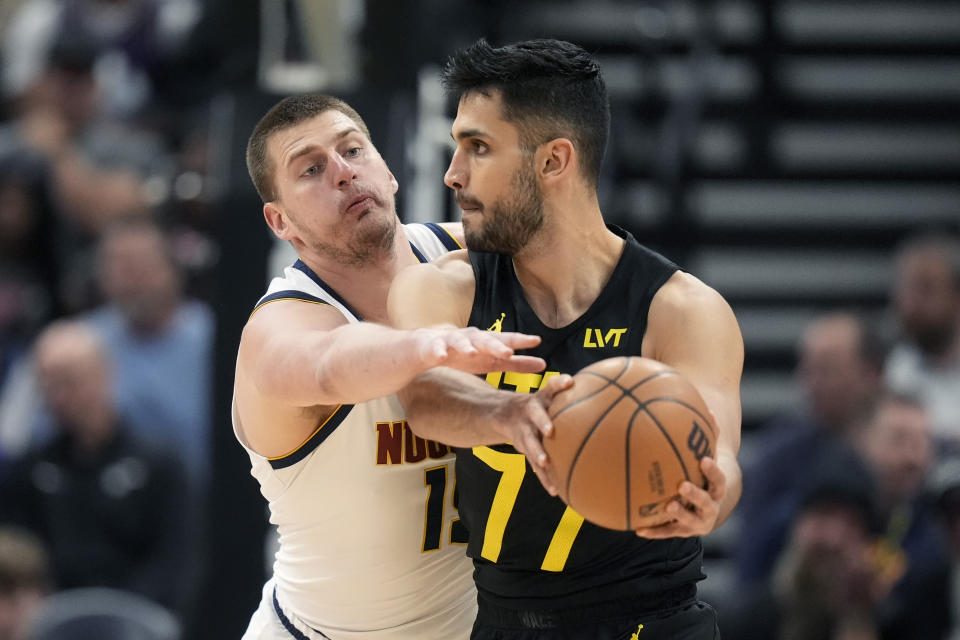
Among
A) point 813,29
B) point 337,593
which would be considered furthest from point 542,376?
point 813,29

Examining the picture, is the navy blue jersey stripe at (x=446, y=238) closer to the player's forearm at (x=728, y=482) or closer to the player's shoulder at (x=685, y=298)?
the player's shoulder at (x=685, y=298)

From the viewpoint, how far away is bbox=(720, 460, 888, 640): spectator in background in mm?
7121

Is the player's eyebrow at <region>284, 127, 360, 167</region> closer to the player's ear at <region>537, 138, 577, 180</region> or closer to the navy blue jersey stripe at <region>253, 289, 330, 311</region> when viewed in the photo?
the navy blue jersey stripe at <region>253, 289, 330, 311</region>

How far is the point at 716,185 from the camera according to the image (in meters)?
9.75

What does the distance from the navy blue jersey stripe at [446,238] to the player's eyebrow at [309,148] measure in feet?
1.56

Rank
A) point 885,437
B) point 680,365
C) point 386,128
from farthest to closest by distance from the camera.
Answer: point 885,437
point 386,128
point 680,365

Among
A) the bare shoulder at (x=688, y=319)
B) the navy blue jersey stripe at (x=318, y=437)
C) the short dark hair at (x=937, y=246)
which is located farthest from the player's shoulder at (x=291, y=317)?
the short dark hair at (x=937, y=246)

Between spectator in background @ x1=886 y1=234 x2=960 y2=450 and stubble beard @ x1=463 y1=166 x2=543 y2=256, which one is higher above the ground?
stubble beard @ x1=463 y1=166 x2=543 y2=256

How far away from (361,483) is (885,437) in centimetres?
435

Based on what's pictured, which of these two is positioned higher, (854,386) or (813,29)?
(813,29)

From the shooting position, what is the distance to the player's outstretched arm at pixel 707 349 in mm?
3392

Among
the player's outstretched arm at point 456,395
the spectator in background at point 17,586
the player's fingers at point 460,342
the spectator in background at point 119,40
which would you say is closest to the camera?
the player's fingers at point 460,342

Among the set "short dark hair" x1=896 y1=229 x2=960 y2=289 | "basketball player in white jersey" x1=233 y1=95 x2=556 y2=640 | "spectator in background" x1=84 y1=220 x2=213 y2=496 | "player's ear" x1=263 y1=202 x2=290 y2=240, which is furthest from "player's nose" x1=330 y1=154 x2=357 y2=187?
"short dark hair" x1=896 y1=229 x2=960 y2=289

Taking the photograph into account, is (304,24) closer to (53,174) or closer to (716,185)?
(53,174)
